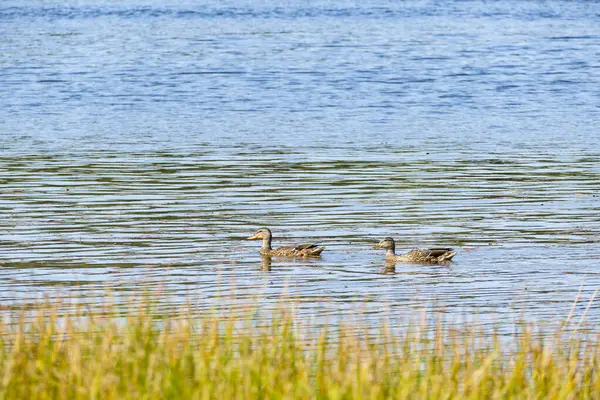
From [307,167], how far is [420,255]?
9.85 metres

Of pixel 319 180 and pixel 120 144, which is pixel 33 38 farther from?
pixel 319 180

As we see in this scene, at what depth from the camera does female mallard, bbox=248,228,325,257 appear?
58.2 ft

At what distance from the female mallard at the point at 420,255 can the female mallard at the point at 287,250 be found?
0.88 meters

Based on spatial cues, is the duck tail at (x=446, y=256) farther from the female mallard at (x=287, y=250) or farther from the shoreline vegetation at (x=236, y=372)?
the shoreline vegetation at (x=236, y=372)

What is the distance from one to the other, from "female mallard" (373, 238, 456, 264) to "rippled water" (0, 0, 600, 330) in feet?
0.52

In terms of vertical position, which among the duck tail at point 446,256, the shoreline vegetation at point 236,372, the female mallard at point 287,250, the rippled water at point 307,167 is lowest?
the rippled water at point 307,167

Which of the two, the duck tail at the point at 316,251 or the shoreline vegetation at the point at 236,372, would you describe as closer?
the shoreline vegetation at the point at 236,372

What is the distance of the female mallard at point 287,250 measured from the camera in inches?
699

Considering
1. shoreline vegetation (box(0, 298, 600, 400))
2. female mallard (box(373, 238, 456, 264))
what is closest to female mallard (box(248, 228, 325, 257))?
female mallard (box(373, 238, 456, 264))

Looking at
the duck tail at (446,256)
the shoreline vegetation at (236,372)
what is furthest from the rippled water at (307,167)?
the shoreline vegetation at (236,372)

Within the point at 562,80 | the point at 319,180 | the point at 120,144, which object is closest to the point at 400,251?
the point at 319,180

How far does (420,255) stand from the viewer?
691 inches

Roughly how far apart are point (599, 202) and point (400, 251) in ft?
17.7

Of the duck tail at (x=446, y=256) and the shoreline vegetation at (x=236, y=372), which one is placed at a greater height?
the shoreline vegetation at (x=236, y=372)
